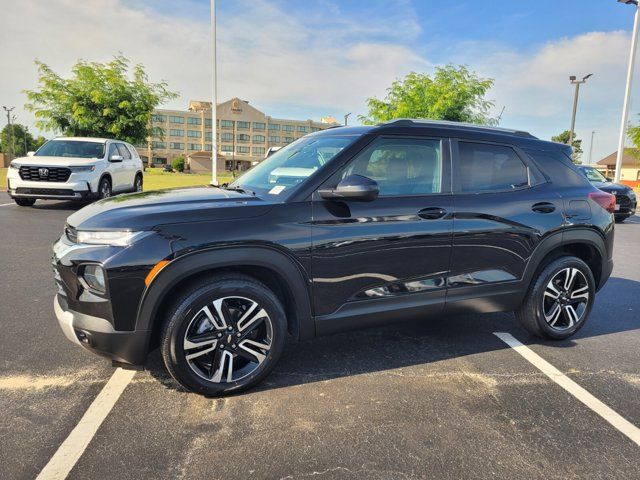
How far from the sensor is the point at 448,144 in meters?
3.60

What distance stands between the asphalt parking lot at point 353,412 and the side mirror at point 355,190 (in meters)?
1.30

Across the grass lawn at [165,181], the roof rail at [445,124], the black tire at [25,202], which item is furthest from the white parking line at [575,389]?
the black tire at [25,202]

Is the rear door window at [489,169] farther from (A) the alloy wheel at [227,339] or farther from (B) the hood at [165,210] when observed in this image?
(A) the alloy wheel at [227,339]

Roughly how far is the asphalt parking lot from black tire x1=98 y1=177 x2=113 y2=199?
829 centimetres

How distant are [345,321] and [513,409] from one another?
3.96 feet

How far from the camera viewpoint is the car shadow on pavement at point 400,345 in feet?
11.1

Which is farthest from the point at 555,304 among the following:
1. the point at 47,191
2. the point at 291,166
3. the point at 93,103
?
the point at 93,103

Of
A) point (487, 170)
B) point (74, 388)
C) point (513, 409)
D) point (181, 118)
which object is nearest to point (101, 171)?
point (74, 388)

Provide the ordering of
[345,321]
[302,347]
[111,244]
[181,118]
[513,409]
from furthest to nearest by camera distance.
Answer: [181,118] < [302,347] < [345,321] < [513,409] < [111,244]

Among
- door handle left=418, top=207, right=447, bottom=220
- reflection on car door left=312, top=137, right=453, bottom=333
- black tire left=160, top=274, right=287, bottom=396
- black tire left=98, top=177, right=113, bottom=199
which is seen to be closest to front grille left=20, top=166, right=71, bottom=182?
black tire left=98, top=177, right=113, bottom=199

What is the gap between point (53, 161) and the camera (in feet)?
36.2

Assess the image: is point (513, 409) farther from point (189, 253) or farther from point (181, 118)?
point (181, 118)

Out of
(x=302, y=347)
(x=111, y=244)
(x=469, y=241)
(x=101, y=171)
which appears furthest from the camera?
(x=101, y=171)

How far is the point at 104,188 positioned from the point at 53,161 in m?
1.37
